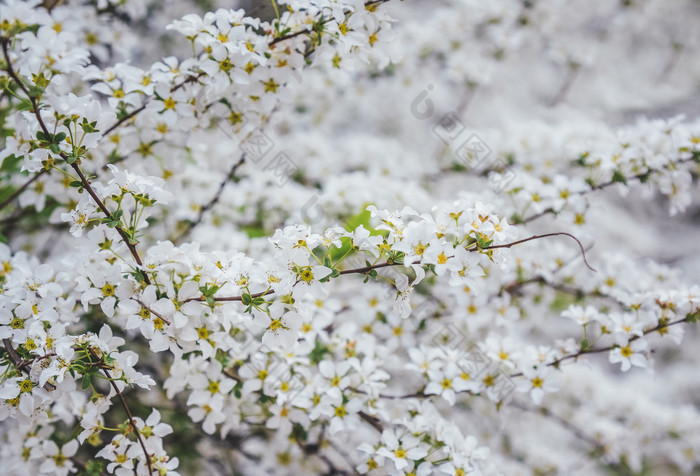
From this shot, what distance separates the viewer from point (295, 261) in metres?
1.09

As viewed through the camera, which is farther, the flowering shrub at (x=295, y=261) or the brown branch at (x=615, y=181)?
the brown branch at (x=615, y=181)

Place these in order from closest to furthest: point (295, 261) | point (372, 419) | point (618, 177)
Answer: point (295, 261)
point (372, 419)
point (618, 177)

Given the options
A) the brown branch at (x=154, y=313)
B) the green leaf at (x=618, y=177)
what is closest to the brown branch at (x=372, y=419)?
the brown branch at (x=154, y=313)

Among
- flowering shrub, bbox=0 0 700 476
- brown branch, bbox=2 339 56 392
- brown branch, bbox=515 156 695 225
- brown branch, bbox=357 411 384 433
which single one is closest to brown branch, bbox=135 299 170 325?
flowering shrub, bbox=0 0 700 476

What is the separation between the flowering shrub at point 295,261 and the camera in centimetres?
113

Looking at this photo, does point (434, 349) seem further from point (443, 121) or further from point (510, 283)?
point (443, 121)

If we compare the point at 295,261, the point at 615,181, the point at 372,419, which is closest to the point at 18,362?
the point at 295,261

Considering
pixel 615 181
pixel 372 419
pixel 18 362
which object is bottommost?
pixel 372 419

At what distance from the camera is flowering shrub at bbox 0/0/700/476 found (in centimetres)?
113

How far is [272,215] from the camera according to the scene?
2258 mm

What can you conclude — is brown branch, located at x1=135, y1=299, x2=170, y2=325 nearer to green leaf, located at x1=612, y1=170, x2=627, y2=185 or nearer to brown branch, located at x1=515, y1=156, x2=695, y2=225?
brown branch, located at x1=515, y1=156, x2=695, y2=225

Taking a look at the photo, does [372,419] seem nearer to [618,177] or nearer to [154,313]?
[154,313]

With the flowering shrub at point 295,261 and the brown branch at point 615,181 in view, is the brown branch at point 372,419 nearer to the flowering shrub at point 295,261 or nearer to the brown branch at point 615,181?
the flowering shrub at point 295,261

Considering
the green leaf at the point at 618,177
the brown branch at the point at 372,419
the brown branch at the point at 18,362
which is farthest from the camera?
the green leaf at the point at 618,177
